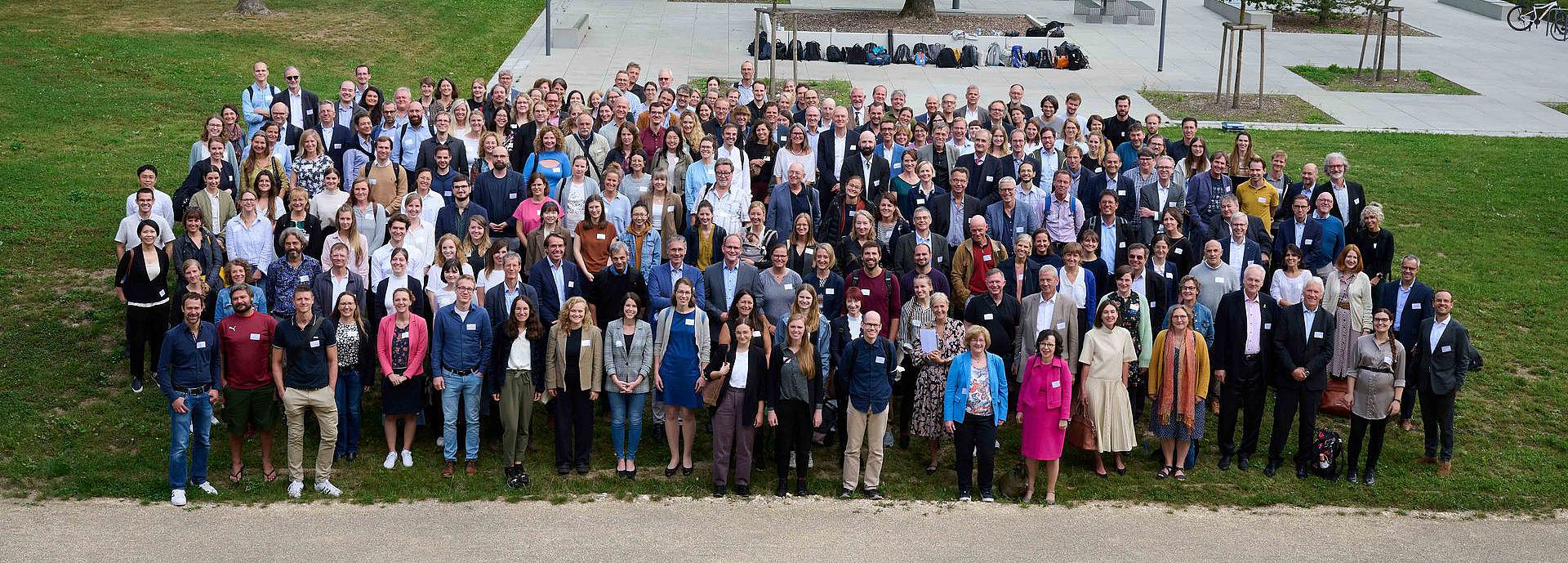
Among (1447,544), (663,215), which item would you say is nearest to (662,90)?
(663,215)

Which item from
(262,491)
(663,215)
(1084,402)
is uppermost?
(663,215)

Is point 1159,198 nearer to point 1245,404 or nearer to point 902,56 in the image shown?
point 1245,404

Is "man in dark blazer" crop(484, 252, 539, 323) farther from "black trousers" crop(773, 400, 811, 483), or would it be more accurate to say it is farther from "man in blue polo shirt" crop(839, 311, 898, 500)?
"man in blue polo shirt" crop(839, 311, 898, 500)

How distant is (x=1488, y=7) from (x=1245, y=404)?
103ft

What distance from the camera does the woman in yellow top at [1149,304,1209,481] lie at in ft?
35.3

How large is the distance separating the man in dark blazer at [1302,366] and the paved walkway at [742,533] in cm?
83

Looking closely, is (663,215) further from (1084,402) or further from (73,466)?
(73,466)

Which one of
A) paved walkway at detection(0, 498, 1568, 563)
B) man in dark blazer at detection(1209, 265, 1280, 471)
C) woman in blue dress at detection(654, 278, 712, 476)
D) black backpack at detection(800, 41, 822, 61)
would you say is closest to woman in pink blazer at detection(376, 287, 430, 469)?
paved walkway at detection(0, 498, 1568, 563)

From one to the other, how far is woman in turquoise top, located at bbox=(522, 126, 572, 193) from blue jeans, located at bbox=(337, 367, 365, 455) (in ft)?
10.9

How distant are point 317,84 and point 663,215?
1372cm

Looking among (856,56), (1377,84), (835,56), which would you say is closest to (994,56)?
(856,56)

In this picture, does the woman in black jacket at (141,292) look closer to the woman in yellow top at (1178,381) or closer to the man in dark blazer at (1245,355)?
the woman in yellow top at (1178,381)

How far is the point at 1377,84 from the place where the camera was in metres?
27.0

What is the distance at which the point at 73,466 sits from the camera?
1062 cm
